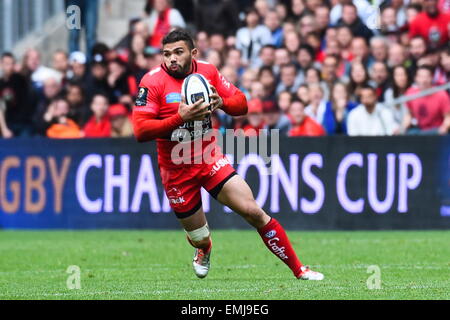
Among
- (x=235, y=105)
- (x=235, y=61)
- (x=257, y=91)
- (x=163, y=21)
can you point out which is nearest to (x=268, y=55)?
(x=235, y=61)

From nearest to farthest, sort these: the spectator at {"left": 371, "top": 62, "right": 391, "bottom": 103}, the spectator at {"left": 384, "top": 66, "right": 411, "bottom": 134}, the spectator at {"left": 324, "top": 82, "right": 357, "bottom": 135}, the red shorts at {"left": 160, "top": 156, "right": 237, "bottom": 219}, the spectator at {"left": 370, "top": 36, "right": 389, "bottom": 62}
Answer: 1. the red shorts at {"left": 160, "top": 156, "right": 237, "bottom": 219}
2. the spectator at {"left": 384, "top": 66, "right": 411, "bottom": 134}
3. the spectator at {"left": 324, "top": 82, "right": 357, "bottom": 135}
4. the spectator at {"left": 371, "top": 62, "right": 391, "bottom": 103}
5. the spectator at {"left": 370, "top": 36, "right": 389, "bottom": 62}

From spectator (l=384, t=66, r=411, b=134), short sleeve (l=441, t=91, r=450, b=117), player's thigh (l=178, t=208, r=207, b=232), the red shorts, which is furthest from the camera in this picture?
spectator (l=384, t=66, r=411, b=134)

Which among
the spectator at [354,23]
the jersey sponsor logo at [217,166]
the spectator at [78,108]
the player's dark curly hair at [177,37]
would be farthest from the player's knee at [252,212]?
the spectator at [354,23]

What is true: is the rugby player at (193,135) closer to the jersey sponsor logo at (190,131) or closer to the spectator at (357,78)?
the jersey sponsor logo at (190,131)

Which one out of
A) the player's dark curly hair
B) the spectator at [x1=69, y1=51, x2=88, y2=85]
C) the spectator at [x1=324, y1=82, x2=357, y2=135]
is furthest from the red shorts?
the spectator at [x1=69, y1=51, x2=88, y2=85]

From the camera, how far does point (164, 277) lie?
11.2 metres

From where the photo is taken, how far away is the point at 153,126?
9992mm

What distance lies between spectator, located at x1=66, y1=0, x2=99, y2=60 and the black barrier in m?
3.48

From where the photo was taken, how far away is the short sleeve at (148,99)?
10.1 meters

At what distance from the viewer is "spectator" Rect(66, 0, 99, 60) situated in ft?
65.9

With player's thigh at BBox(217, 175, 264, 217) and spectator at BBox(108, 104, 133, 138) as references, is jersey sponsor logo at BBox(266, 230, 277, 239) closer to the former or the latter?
player's thigh at BBox(217, 175, 264, 217)

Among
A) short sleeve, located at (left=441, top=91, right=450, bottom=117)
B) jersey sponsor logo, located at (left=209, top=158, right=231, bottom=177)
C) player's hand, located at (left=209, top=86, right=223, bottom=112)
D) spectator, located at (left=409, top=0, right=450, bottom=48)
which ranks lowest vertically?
jersey sponsor logo, located at (left=209, top=158, right=231, bottom=177)

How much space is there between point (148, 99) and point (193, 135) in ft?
1.71
